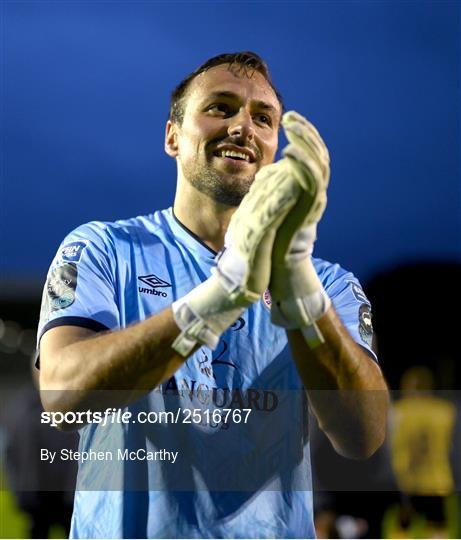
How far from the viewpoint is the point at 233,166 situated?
7.59ft

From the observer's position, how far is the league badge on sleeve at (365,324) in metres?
2.24

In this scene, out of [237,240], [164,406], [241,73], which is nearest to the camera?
[237,240]

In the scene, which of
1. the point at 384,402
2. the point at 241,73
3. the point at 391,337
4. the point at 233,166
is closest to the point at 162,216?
the point at 233,166

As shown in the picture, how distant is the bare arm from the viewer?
5.97 feet

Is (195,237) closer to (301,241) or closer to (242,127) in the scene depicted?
(242,127)

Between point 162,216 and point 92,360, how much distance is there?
0.67 m

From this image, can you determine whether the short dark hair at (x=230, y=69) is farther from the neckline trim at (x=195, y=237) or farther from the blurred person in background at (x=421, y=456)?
the blurred person in background at (x=421, y=456)

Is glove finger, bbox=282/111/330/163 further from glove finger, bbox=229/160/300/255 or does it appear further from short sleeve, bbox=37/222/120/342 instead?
short sleeve, bbox=37/222/120/342

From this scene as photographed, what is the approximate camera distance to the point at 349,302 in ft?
7.55

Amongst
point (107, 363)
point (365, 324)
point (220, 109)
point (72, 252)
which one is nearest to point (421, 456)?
point (365, 324)

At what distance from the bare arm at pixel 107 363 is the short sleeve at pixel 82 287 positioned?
0.04 meters

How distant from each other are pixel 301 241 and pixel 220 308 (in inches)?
8.4

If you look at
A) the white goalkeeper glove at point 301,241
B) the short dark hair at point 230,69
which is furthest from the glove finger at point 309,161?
the short dark hair at point 230,69

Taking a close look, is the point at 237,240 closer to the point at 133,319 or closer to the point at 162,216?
the point at 133,319
